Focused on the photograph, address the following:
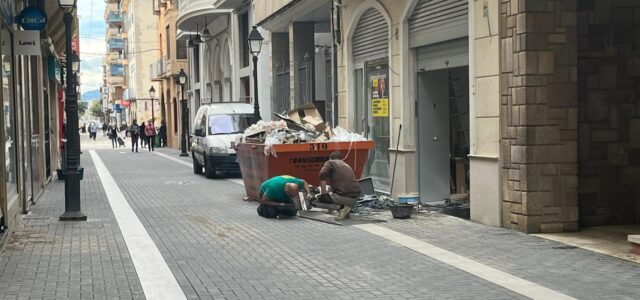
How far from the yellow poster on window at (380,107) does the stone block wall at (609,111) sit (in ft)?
16.6

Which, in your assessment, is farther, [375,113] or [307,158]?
[375,113]

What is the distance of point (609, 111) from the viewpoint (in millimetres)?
10914

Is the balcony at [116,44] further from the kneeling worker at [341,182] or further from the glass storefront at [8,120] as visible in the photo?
the kneeling worker at [341,182]

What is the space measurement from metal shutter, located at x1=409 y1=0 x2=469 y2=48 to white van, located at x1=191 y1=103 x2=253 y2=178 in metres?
8.67

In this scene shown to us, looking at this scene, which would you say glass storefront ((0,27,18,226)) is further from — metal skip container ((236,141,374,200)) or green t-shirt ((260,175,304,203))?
metal skip container ((236,141,374,200))

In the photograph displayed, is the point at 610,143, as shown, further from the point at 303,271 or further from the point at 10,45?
the point at 10,45

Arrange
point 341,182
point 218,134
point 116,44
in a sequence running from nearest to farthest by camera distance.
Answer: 1. point 341,182
2. point 218,134
3. point 116,44

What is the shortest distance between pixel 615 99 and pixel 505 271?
13.3ft

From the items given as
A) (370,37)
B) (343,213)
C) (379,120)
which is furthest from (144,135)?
(343,213)

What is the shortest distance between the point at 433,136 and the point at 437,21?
2.14 metres

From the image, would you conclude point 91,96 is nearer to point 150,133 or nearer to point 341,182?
point 150,133

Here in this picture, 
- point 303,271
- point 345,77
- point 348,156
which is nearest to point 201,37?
point 345,77

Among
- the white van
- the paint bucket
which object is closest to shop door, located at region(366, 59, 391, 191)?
the paint bucket

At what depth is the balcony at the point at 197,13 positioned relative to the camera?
32.8 meters
